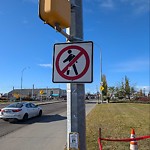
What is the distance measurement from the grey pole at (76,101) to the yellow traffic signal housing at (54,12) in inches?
19.3

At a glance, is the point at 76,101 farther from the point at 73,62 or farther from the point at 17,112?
the point at 17,112

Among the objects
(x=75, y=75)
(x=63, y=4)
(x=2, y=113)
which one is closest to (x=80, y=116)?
(x=75, y=75)

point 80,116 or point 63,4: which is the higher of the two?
point 63,4

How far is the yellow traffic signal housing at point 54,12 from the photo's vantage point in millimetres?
3482

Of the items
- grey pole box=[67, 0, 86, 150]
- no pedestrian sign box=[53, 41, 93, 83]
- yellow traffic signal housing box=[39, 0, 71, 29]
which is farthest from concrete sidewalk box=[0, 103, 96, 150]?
yellow traffic signal housing box=[39, 0, 71, 29]

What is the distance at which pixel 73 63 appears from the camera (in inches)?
161

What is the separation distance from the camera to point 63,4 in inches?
148

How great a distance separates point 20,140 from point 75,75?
319 inches

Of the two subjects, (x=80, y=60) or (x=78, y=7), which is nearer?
(x=80, y=60)

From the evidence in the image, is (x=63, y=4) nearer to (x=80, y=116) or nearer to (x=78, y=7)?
(x=78, y=7)

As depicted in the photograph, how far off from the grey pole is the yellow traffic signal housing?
491 mm

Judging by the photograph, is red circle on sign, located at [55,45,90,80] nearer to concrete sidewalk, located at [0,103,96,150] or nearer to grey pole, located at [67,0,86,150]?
grey pole, located at [67,0,86,150]

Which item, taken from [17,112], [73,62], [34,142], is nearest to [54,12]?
[73,62]

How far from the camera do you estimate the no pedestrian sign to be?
4039 millimetres
